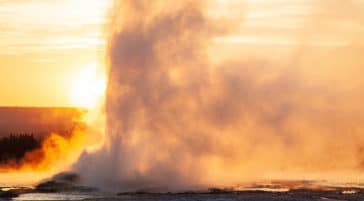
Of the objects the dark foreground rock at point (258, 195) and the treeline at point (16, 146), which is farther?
the treeline at point (16, 146)

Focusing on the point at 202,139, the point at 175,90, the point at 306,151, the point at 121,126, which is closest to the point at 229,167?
the point at 202,139

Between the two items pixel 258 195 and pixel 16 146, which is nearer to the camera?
pixel 258 195

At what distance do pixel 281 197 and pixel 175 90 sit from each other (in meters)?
18.1

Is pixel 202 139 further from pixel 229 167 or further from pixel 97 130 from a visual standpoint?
pixel 97 130

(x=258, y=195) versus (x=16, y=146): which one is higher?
(x=16, y=146)

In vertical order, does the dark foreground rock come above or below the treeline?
below

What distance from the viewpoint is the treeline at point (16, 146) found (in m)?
93.8

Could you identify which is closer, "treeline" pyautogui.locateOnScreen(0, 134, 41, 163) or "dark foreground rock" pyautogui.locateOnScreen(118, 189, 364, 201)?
"dark foreground rock" pyautogui.locateOnScreen(118, 189, 364, 201)

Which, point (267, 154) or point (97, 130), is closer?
point (97, 130)

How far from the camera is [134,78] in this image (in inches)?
2293

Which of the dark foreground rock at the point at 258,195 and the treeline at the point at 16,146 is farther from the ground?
the treeline at the point at 16,146

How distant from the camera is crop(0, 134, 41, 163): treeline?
308 ft

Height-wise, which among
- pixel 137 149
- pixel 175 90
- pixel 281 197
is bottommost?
pixel 281 197

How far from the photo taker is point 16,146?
100250 millimetres
